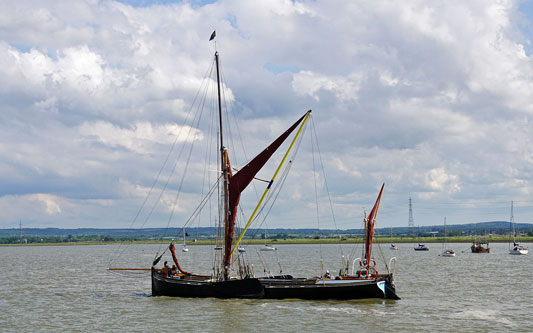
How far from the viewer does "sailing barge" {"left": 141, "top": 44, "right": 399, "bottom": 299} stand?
151 ft

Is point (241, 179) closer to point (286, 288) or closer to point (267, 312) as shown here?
point (286, 288)

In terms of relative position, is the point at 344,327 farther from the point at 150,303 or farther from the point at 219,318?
the point at 150,303

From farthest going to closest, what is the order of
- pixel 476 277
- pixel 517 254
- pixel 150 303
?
pixel 517 254, pixel 476 277, pixel 150 303

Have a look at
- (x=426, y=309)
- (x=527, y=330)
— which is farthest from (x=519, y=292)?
(x=527, y=330)

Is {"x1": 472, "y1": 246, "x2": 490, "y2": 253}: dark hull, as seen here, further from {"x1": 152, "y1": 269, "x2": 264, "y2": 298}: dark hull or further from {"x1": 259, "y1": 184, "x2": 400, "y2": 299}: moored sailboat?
{"x1": 152, "y1": 269, "x2": 264, "y2": 298}: dark hull

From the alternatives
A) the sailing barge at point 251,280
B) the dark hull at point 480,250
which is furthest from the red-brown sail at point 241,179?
the dark hull at point 480,250

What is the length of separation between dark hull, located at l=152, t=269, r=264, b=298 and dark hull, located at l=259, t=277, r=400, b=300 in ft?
3.47

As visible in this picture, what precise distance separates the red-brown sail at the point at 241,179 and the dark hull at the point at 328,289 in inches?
175

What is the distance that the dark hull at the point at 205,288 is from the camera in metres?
46.9

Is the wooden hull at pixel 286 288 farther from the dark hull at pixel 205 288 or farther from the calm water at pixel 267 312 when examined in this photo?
the calm water at pixel 267 312

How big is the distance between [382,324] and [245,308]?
10815mm

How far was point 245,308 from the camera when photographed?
44.4m

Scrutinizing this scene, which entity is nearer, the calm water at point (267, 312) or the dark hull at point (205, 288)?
the calm water at point (267, 312)

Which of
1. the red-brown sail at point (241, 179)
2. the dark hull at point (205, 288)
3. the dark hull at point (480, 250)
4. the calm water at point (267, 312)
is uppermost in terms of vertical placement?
the red-brown sail at point (241, 179)
